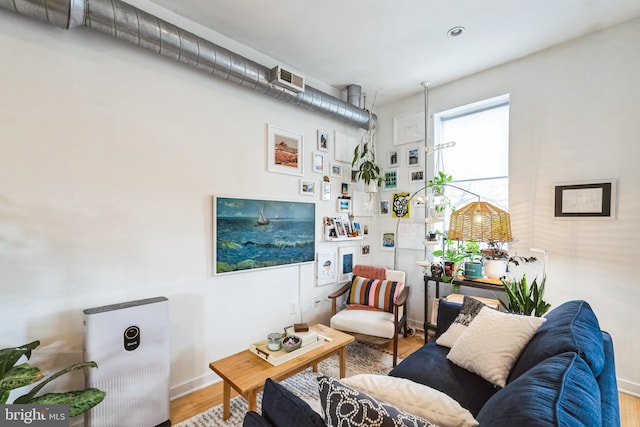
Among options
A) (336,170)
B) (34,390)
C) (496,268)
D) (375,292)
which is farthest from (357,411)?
(336,170)

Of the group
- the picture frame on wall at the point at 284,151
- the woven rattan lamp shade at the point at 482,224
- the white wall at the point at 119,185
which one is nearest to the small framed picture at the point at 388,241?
the woven rattan lamp shade at the point at 482,224

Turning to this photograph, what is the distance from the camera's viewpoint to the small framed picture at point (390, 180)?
3.94m

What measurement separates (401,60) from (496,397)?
297cm

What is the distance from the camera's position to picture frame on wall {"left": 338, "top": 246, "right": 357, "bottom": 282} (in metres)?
3.70

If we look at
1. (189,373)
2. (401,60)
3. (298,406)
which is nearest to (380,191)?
(401,60)

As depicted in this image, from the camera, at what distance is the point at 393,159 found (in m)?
3.96

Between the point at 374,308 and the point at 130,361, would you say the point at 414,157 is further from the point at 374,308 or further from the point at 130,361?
the point at 130,361

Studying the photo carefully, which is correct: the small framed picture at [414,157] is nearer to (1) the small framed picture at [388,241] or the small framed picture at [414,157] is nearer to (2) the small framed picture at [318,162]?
(1) the small framed picture at [388,241]

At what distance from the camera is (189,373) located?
2432mm

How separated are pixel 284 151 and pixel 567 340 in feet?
8.54

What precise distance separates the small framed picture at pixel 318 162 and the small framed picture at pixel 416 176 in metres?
1.19

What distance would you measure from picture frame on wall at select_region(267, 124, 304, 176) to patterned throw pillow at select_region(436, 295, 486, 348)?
79.4 inches

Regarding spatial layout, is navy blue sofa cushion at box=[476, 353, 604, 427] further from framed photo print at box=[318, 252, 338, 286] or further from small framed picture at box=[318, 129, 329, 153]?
small framed picture at box=[318, 129, 329, 153]

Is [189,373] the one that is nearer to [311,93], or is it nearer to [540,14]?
[311,93]
